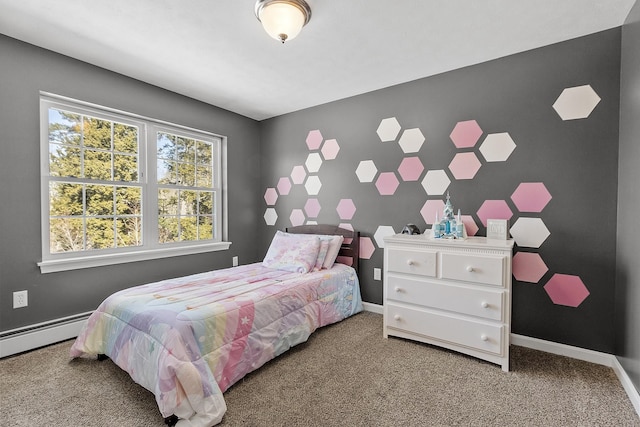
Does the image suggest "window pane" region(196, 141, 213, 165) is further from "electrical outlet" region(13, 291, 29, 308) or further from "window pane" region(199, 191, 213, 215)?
"electrical outlet" region(13, 291, 29, 308)

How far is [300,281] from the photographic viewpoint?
243 cm

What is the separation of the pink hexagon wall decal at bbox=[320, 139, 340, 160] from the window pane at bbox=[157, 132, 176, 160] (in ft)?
5.43

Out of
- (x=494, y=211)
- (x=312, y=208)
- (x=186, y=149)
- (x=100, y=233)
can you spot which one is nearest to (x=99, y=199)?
(x=100, y=233)

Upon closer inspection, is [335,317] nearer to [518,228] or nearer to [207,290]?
[207,290]

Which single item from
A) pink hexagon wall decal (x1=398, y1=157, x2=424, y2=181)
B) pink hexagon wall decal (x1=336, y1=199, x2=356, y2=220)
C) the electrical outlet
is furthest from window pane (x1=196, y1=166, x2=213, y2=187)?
pink hexagon wall decal (x1=398, y1=157, x2=424, y2=181)

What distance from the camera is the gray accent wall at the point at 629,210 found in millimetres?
1660

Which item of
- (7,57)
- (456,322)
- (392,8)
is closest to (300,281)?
(456,322)

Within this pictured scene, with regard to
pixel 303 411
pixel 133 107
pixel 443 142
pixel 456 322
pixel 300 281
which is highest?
pixel 133 107

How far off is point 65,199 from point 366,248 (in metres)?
2.74

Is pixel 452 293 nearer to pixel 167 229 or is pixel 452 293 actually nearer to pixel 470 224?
pixel 470 224

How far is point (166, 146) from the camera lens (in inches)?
124

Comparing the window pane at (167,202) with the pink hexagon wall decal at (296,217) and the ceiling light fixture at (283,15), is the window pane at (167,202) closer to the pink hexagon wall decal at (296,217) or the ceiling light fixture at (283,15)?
the pink hexagon wall decal at (296,217)

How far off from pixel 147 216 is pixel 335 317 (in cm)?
210

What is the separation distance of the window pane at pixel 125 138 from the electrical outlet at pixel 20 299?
53.4 inches
